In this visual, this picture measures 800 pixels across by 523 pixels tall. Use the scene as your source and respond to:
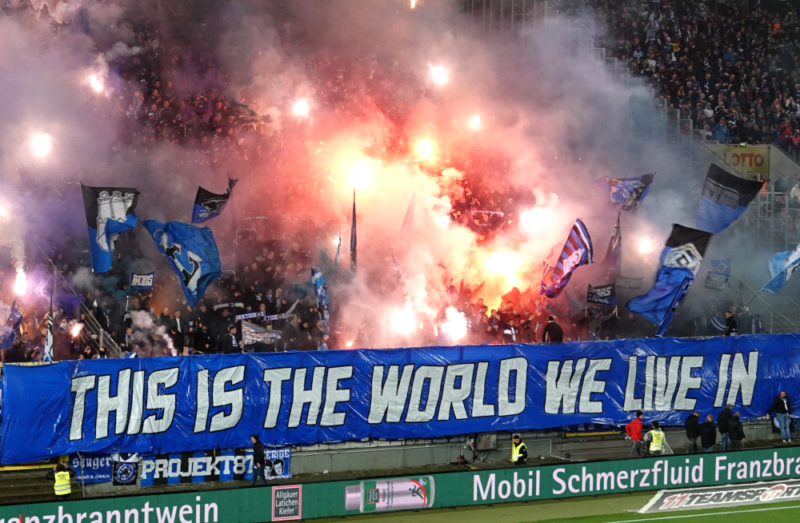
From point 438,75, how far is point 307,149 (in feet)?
16.3

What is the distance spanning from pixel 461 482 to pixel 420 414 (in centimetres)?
252

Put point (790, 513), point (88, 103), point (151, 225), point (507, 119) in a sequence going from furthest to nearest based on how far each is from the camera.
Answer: point (507, 119)
point (88, 103)
point (151, 225)
point (790, 513)

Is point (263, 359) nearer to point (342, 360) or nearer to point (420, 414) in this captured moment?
point (342, 360)

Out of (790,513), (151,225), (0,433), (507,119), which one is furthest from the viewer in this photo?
(507,119)

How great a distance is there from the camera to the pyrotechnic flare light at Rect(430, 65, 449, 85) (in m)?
26.2

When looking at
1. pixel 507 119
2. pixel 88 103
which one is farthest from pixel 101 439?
pixel 507 119

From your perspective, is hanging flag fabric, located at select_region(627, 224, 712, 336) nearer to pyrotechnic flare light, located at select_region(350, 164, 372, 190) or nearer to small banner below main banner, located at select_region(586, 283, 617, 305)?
small banner below main banner, located at select_region(586, 283, 617, 305)

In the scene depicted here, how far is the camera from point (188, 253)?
15688 millimetres

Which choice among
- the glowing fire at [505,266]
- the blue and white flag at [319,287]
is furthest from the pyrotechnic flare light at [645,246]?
the blue and white flag at [319,287]

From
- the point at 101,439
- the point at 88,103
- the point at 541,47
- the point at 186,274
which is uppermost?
the point at 541,47

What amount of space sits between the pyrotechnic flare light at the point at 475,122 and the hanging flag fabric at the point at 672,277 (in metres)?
8.26

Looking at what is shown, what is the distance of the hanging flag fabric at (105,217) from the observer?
1538 centimetres

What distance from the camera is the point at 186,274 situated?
51.4 ft

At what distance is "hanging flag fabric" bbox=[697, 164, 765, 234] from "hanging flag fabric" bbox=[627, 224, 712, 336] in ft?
2.78
